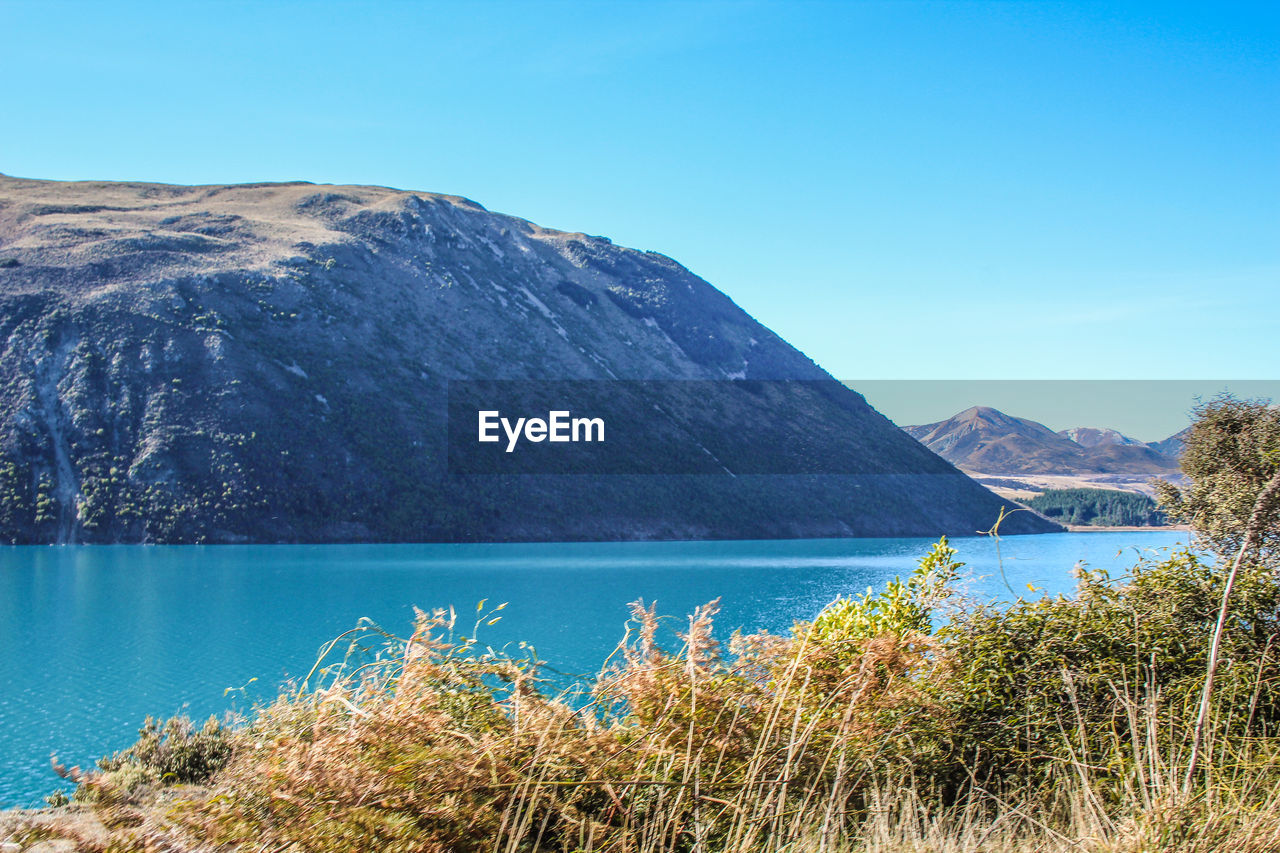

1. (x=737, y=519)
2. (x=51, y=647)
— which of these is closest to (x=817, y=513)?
(x=737, y=519)

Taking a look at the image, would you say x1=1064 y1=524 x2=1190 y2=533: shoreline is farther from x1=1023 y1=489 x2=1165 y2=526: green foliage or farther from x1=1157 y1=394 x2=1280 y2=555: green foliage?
x1=1157 y1=394 x2=1280 y2=555: green foliage

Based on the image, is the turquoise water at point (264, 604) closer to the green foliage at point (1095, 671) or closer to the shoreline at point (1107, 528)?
the green foliage at point (1095, 671)

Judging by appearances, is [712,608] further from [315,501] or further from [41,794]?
[315,501]

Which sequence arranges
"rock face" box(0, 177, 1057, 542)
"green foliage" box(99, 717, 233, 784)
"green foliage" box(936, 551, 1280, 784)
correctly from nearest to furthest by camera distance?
"green foliage" box(936, 551, 1280, 784) → "green foliage" box(99, 717, 233, 784) → "rock face" box(0, 177, 1057, 542)

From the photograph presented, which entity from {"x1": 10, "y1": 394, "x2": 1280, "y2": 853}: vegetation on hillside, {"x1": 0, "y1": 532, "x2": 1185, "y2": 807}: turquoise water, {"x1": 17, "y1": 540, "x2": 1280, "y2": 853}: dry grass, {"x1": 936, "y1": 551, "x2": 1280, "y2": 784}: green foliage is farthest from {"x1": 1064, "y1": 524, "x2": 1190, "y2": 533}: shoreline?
{"x1": 17, "y1": 540, "x2": 1280, "y2": 853}: dry grass

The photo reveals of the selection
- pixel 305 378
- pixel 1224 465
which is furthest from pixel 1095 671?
pixel 305 378
